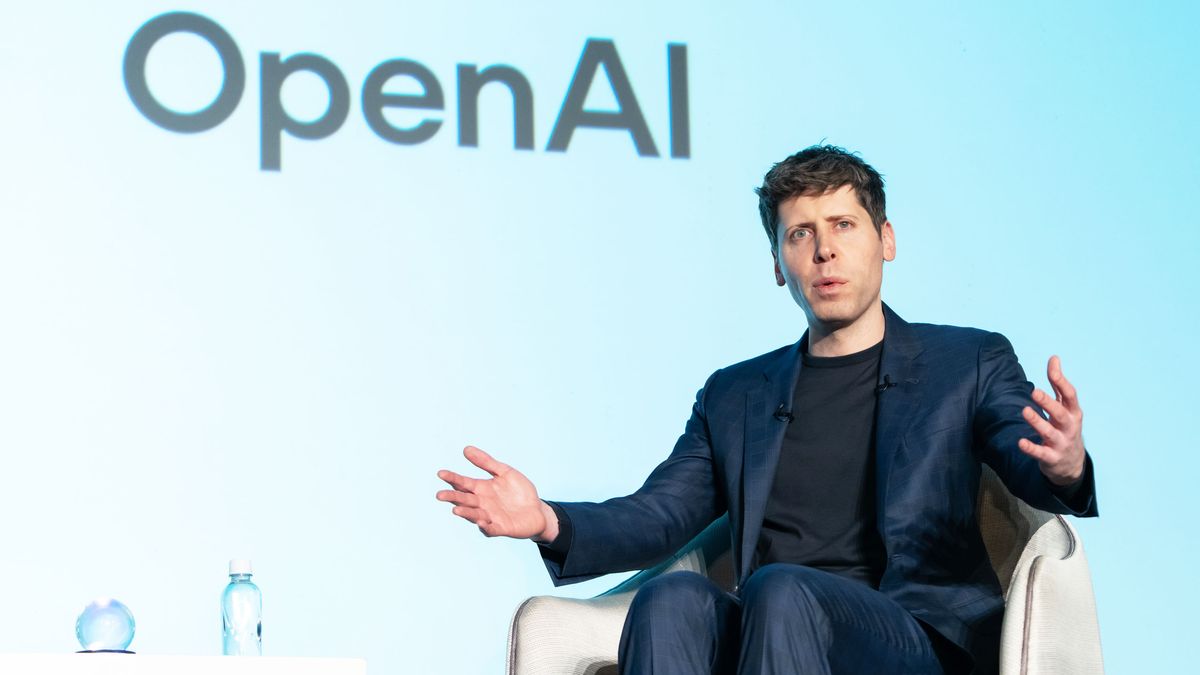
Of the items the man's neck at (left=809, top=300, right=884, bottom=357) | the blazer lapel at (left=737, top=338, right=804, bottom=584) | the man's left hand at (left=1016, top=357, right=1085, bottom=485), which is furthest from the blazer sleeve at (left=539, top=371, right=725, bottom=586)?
the man's left hand at (left=1016, top=357, right=1085, bottom=485)

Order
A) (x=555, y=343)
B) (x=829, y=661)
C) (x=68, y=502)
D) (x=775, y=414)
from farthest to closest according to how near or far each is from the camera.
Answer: (x=555, y=343), (x=68, y=502), (x=775, y=414), (x=829, y=661)

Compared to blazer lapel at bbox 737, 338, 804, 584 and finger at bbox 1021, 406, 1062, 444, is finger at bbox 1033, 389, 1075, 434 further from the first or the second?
blazer lapel at bbox 737, 338, 804, 584

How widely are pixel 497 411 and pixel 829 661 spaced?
54.5 inches

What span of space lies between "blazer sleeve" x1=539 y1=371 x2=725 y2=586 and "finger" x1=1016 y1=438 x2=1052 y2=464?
0.71 meters

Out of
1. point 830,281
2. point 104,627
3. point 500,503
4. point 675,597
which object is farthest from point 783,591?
point 104,627

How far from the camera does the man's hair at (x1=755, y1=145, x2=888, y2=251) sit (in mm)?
2557

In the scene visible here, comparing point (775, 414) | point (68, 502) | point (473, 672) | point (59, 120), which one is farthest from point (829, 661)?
point (59, 120)

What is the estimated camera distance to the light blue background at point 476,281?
10.3 ft

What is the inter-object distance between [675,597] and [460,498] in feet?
1.21

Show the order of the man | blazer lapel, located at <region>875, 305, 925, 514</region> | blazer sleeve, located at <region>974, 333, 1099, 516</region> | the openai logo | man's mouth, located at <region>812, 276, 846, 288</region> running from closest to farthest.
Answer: the man
blazer sleeve, located at <region>974, 333, 1099, 516</region>
blazer lapel, located at <region>875, 305, 925, 514</region>
man's mouth, located at <region>812, 276, 846, 288</region>
the openai logo

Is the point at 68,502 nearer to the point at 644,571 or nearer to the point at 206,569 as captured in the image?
the point at 206,569

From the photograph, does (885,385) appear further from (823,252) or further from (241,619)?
(241,619)

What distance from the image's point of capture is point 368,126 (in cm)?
333

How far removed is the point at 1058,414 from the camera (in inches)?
76.7
